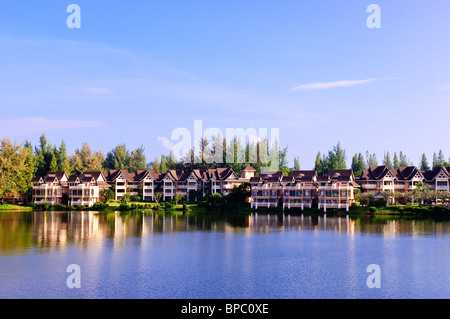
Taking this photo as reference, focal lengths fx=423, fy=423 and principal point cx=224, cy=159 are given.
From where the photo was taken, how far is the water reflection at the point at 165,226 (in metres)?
48.0

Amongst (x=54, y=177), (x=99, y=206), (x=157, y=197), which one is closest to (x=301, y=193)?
(x=157, y=197)

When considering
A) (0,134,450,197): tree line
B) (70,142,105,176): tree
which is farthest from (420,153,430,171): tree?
(70,142,105,176): tree

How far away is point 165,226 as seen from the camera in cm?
6100

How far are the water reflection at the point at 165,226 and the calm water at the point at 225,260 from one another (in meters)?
0.14

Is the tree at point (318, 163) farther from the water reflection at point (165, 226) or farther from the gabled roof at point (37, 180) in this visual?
the gabled roof at point (37, 180)

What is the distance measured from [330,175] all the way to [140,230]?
150ft

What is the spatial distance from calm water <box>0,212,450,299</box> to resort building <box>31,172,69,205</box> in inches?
1256

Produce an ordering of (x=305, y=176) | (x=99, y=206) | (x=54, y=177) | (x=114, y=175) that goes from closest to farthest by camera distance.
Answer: (x=99, y=206) → (x=305, y=176) → (x=54, y=177) → (x=114, y=175)

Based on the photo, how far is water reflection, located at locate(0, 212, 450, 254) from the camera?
157ft

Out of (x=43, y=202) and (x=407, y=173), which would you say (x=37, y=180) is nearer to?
(x=43, y=202)

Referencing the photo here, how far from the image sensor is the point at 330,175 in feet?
287

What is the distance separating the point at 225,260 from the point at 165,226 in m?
26.0
